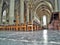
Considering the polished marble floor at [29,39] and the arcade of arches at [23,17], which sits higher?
the arcade of arches at [23,17]

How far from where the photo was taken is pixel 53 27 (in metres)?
15.8

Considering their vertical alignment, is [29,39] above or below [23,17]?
below

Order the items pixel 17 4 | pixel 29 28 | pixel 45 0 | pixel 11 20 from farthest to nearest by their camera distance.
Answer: pixel 45 0 < pixel 17 4 < pixel 11 20 < pixel 29 28

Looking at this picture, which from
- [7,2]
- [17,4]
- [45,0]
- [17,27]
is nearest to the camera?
[17,27]

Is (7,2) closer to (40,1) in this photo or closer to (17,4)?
(17,4)

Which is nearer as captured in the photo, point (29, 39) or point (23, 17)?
point (29, 39)

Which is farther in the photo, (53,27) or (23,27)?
(53,27)

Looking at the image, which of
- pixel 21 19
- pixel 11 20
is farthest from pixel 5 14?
pixel 11 20

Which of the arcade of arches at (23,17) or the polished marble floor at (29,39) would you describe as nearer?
the polished marble floor at (29,39)

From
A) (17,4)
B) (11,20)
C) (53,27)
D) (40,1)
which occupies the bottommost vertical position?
(53,27)

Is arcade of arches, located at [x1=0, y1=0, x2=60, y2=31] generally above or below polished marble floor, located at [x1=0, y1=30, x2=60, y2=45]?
Result: above

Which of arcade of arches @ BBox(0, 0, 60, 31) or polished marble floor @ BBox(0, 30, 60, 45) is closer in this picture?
polished marble floor @ BBox(0, 30, 60, 45)

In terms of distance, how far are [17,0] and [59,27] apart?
13841mm

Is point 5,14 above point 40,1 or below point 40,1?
below
